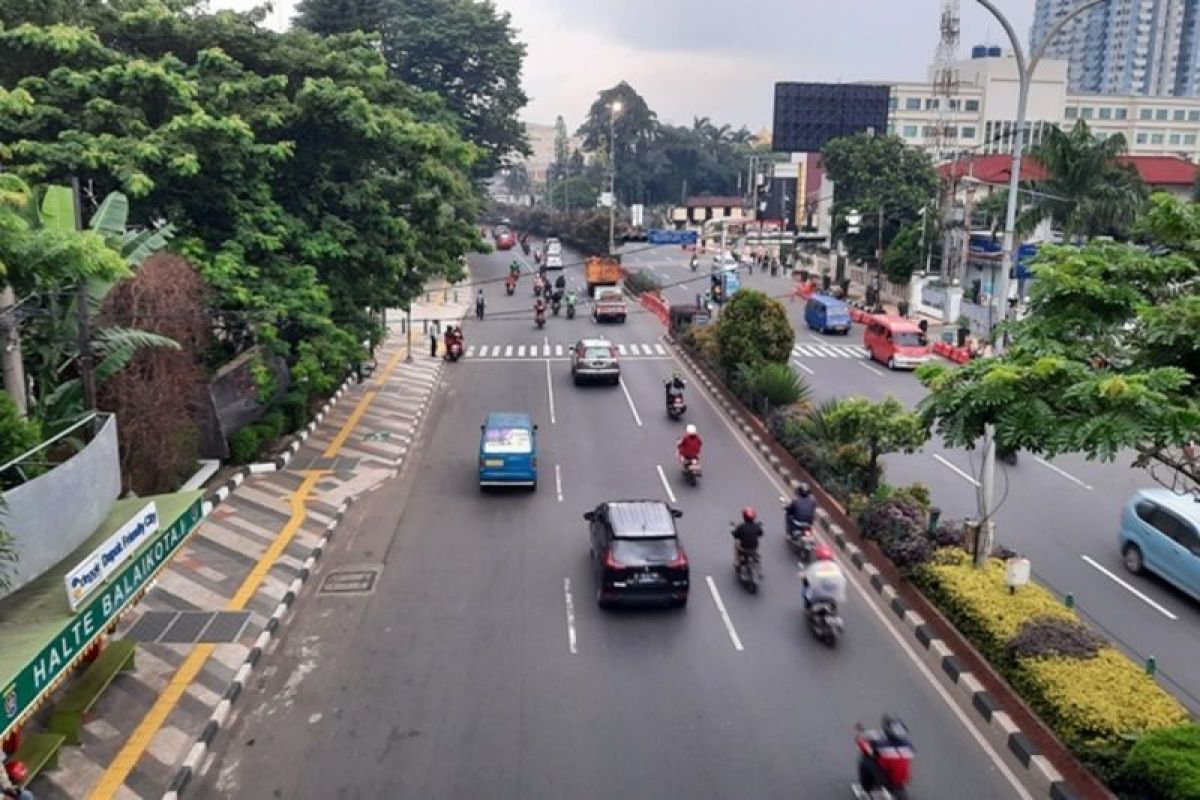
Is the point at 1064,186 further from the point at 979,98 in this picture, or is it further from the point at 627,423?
the point at 979,98

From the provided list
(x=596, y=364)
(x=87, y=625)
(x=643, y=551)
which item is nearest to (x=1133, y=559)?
(x=643, y=551)

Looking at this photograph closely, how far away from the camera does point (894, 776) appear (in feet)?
31.8

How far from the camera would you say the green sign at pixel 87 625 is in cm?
873

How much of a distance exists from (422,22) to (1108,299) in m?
62.3

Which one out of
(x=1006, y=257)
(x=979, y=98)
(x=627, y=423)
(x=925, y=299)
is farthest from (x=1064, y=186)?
(x=979, y=98)

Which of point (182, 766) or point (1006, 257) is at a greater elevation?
point (1006, 257)

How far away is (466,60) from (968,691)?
199 ft

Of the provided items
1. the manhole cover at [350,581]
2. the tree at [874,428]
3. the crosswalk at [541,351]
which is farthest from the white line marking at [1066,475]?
the crosswalk at [541,351]

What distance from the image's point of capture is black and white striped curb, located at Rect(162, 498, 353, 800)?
1074 centimetres

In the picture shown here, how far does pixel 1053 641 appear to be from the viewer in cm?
1238

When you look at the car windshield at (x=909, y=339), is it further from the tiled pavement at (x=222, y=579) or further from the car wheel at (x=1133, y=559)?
the car wheel at (x=1133, y=559)

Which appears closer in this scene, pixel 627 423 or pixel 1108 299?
pixel 1108 299

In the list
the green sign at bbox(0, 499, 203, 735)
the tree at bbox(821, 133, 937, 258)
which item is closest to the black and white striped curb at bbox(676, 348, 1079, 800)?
the green sign at bbox(0, 499, 203, 735)

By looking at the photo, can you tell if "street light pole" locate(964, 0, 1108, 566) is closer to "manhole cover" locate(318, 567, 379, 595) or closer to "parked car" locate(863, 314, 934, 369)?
"manhole cover" locate(318, 567, 379, 595)
